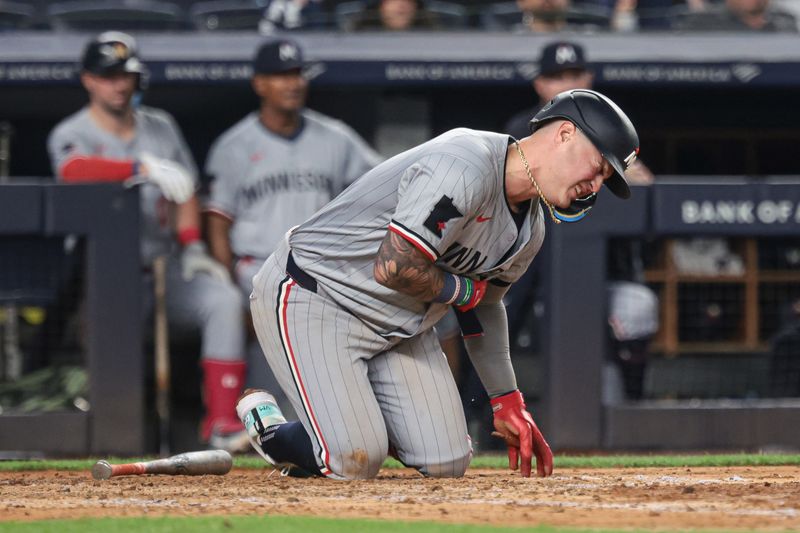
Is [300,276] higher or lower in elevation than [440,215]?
lower

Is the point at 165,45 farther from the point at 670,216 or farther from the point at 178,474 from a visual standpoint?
the point at 178,474

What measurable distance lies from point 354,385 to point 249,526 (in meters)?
1.23

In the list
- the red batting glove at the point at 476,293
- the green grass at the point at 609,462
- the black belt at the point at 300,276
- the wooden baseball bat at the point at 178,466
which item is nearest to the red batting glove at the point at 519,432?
the red batting glove at the point at 476,293

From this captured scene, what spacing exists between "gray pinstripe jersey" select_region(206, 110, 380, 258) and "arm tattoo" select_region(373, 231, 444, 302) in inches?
101

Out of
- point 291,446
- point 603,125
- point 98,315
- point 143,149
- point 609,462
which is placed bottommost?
point 609,462

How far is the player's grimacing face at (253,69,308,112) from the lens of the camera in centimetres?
682

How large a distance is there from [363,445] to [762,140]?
5234mm

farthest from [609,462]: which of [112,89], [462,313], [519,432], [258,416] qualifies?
[112,89]

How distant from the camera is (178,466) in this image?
4715 mm

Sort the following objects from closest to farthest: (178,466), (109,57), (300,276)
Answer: (300,276) < (178,466) < (109,57)

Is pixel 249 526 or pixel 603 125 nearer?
pixel 249 526

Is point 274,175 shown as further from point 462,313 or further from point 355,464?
point 355,464

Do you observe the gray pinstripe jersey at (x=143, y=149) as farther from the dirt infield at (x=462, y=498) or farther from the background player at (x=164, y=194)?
the dirt infield at (x=462, y=498)

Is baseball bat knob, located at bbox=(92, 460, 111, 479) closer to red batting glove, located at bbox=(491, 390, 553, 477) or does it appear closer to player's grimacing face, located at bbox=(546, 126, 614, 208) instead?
red batting glove, located at bbox=(491, 390, 553, 477)
